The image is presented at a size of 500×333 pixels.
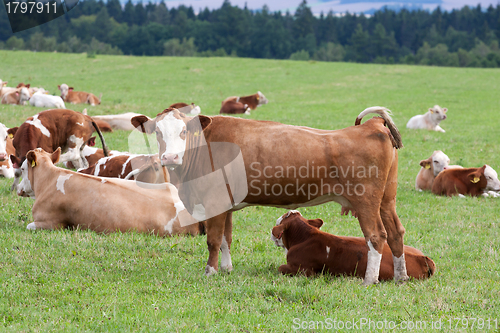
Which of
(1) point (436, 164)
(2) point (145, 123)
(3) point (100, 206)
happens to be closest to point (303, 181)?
(2) point (145, 123)

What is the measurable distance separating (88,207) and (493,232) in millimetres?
6216

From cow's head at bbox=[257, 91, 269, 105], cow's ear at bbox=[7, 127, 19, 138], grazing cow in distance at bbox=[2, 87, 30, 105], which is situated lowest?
cow's head at bbox=[257, 91, 269, 105]

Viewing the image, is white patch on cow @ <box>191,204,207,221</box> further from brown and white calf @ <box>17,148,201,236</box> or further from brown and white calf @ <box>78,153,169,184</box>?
brown and white calf @ <box>78,153,169,184</box>

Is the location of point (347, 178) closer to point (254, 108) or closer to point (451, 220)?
point (451, 220)

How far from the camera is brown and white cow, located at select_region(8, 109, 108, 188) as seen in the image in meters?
9.87

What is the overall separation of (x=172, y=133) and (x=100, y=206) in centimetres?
244

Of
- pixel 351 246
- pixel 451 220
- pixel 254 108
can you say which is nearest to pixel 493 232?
pixel 451 220

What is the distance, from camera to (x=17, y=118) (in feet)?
51.4

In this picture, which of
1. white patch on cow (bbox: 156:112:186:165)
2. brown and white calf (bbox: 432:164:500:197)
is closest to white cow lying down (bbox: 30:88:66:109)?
brown and white calf (bbox: 432:164:500:197)

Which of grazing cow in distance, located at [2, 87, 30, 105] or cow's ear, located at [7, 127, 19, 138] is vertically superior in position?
cow's ear, located at [7, 127, 19, 138]
